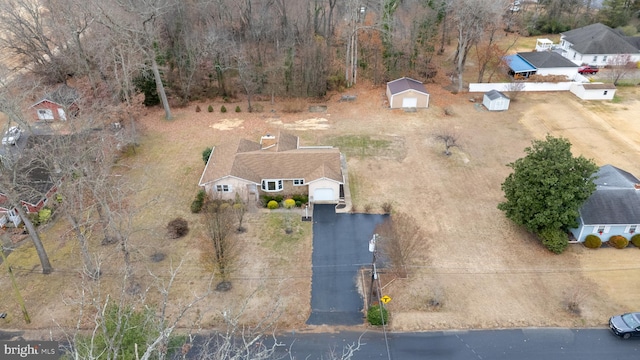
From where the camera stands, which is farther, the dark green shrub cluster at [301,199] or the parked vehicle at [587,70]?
the parked vehicle at [587,70]

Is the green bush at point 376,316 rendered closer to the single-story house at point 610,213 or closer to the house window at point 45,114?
the single-story house at point 610,213

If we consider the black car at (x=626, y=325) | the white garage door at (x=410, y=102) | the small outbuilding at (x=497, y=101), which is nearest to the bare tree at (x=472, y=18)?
the small outbuilding at (x=497, y=101)

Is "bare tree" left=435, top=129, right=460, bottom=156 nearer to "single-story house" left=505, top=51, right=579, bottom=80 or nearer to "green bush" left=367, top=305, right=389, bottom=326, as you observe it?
"single-story house" left=505, top=51, right=579, bottom=80

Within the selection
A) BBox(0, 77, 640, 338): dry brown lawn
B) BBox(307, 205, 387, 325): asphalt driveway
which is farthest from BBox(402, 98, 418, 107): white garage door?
BBox(307, 205, 387, 325): asphalt driveway

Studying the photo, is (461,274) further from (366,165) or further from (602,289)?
(366,165)

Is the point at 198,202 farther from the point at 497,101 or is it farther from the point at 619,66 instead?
the point at 619,66

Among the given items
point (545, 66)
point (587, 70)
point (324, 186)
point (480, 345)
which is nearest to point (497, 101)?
point (545, 66)
